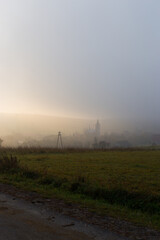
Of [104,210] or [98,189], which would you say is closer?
[104,210]

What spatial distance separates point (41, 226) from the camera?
6.57 meters

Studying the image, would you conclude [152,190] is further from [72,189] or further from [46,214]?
[46,214]

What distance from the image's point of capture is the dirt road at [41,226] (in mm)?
5911

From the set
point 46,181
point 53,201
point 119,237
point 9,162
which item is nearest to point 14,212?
point 53,201

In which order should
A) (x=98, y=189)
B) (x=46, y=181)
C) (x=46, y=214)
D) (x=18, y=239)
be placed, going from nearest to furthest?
(x=18, y=239), (x=46, y=214), (x=98, y=189), (x=46, y=181)

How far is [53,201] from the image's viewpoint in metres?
9.26

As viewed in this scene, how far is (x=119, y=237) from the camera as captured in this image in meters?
5.98

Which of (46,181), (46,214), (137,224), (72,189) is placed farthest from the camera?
(46,181)

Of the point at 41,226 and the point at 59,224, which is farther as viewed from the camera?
the point at 59,224

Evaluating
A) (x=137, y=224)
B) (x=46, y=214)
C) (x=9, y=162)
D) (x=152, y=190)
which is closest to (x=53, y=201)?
(x=46, y=214)

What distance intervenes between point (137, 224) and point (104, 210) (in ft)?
4.72

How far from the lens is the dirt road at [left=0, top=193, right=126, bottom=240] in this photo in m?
5.91

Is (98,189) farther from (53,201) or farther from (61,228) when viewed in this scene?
(61,228)

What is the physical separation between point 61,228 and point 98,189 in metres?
4.63
